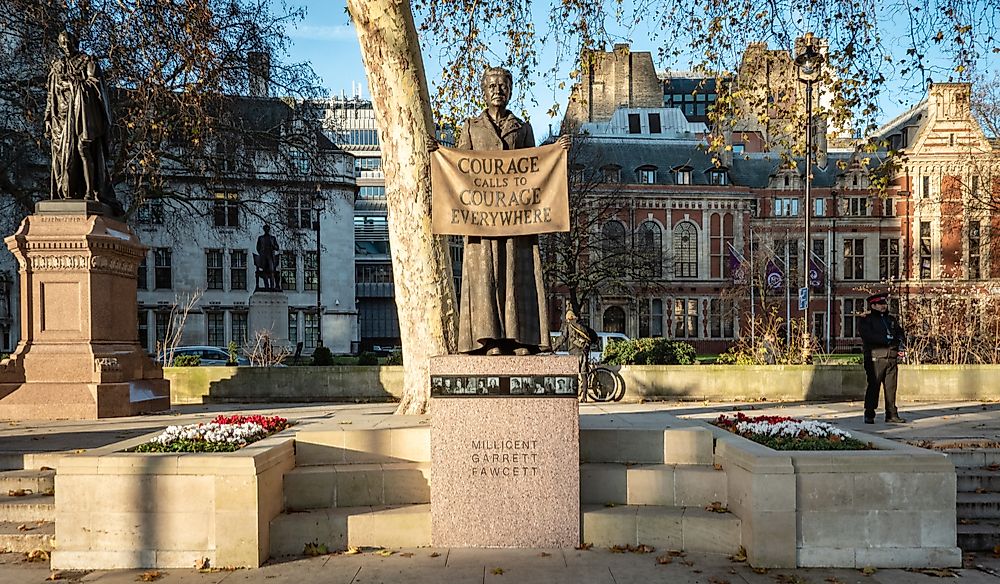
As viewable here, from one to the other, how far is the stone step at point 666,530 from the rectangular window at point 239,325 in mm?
47525

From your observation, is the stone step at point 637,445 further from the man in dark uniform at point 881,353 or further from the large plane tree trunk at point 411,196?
the man in dark uniform at point 881,353

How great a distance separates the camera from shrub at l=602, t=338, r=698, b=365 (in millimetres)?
19984

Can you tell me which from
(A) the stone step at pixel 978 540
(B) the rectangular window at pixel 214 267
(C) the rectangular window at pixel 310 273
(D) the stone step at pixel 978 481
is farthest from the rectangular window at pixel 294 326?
(A) the stone step at pixel 978 540

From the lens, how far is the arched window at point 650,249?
46100 millimetres

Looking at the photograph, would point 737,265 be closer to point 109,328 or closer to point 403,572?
point 109,328

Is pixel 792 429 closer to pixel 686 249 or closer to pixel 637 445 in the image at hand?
pixel 637 445

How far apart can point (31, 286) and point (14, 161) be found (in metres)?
13.3

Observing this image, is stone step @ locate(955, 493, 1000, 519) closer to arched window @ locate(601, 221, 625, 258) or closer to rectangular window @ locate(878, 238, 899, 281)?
arched window @ locate(601, 221, 625, 258)

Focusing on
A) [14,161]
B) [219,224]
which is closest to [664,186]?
[219,224]

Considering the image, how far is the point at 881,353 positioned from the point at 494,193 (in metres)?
8.02

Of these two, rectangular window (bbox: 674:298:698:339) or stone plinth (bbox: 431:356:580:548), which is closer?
stone plinth (bbox: 431:356:580:548)

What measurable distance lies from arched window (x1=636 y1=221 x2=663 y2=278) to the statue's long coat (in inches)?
1404

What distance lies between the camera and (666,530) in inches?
280

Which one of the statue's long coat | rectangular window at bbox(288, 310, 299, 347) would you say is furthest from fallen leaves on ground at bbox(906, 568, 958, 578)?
rectangular window at bbox(288, 310, 299, 347)
